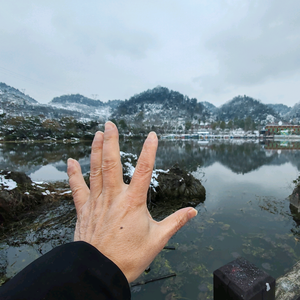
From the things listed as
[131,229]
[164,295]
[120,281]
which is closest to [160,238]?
[131,229]

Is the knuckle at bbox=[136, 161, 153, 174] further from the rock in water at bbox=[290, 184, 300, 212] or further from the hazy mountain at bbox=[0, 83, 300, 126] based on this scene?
the hazy mountain at bbox=[0, 83, 300, 126]

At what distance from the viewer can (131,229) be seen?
1.04 m

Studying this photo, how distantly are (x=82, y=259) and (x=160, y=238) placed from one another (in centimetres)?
51

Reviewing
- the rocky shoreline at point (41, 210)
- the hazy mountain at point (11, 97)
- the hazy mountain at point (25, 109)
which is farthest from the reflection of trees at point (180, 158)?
the hazy mountain at point (11, 97)

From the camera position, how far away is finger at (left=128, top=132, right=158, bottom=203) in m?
1.09

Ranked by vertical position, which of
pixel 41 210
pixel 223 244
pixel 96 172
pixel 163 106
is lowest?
pixel 223 244

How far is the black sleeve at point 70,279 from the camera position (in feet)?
2.25

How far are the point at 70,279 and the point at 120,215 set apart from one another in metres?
0.38

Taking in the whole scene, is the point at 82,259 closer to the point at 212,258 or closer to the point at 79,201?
the point at 79,201

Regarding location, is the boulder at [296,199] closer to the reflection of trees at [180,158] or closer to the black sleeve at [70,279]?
the reflection of trees at [180,158]

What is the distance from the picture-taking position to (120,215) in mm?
1036

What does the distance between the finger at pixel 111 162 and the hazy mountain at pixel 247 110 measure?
506ft

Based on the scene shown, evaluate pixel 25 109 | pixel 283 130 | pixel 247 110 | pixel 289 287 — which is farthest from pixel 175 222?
pixel 247 110

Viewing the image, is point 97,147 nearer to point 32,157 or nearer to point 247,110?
point 32,157
